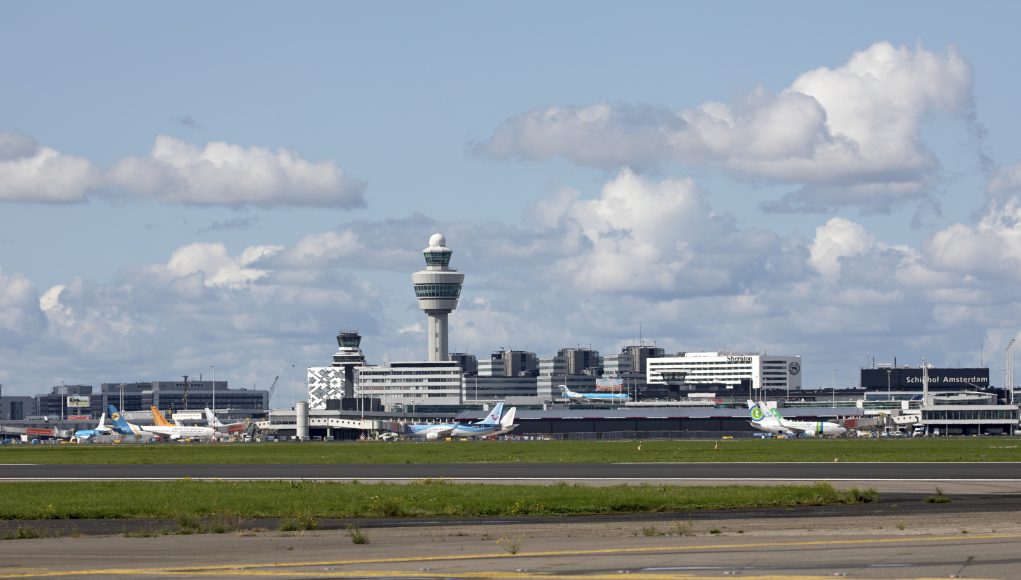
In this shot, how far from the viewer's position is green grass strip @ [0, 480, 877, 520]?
155 ft

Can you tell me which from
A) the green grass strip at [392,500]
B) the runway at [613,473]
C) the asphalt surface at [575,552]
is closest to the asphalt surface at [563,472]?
the runway at [613,473]

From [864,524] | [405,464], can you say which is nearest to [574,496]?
[864,524]

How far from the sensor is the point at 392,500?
Answer: 51.3 m

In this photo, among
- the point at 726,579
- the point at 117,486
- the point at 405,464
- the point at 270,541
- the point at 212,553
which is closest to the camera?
the point at 726,579

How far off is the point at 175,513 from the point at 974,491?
102ft

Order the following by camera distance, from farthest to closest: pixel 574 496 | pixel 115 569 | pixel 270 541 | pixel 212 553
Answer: pixel 574 496 → pixel 270 541 → pixel 212 553 → pixel 115 569

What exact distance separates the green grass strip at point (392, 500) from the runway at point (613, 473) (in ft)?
25.6

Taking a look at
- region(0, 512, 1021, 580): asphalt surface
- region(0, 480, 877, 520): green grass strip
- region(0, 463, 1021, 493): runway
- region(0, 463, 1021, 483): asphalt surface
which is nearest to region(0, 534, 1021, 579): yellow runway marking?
region(0, 512, 1021, 580): asphalt surface

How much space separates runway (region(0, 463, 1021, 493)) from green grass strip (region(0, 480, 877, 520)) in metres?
7.81

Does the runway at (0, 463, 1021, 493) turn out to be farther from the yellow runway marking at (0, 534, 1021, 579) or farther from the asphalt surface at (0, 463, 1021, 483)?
the yellow runway marking at (0, 534, 1021, 579)

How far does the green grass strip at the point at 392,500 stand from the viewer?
155ft

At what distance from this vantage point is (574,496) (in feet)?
173

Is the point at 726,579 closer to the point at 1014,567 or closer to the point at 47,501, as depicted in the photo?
the point at 1014,567

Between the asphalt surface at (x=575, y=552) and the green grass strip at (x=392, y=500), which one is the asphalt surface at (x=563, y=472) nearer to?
the green grass strip at (x=392, y=500)
